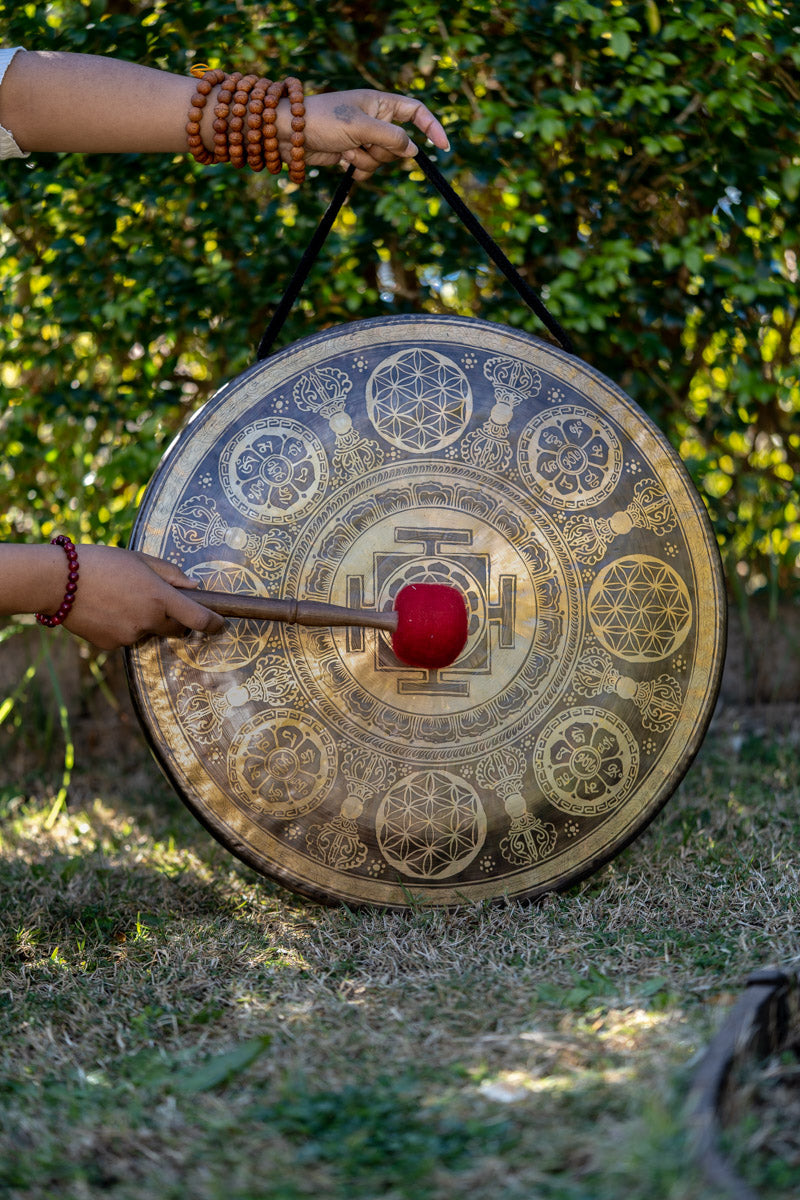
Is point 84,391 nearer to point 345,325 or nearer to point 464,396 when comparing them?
point 345,325

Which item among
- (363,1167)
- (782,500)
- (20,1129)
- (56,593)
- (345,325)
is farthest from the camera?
(782,500)

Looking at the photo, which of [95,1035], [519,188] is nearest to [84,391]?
[519,188]

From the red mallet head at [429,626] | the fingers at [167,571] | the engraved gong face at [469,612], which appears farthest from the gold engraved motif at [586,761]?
the fingers at [167,571]

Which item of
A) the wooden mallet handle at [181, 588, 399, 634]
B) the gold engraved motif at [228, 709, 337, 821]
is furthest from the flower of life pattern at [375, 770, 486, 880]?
the wooden mallet handle at [181, 588, 399, 634]

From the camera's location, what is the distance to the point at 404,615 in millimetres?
1984

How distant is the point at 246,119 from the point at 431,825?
4.68ft

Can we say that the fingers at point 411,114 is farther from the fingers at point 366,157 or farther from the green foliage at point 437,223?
the green foliage at point 437,223

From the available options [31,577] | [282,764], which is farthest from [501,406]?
[31,577]

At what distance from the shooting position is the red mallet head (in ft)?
6.47

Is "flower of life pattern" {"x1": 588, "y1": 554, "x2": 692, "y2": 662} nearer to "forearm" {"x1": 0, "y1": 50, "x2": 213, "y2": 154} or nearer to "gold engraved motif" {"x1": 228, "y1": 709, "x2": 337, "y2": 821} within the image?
"gold engraved motif" {"x1": 228, "y1": 709, "x2": 337, "y2": 821}

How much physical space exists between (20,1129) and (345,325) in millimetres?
1518

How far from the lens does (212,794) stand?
199 centimetres

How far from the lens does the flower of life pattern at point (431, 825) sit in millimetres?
2008

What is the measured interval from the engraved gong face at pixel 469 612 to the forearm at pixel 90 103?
0.53m
